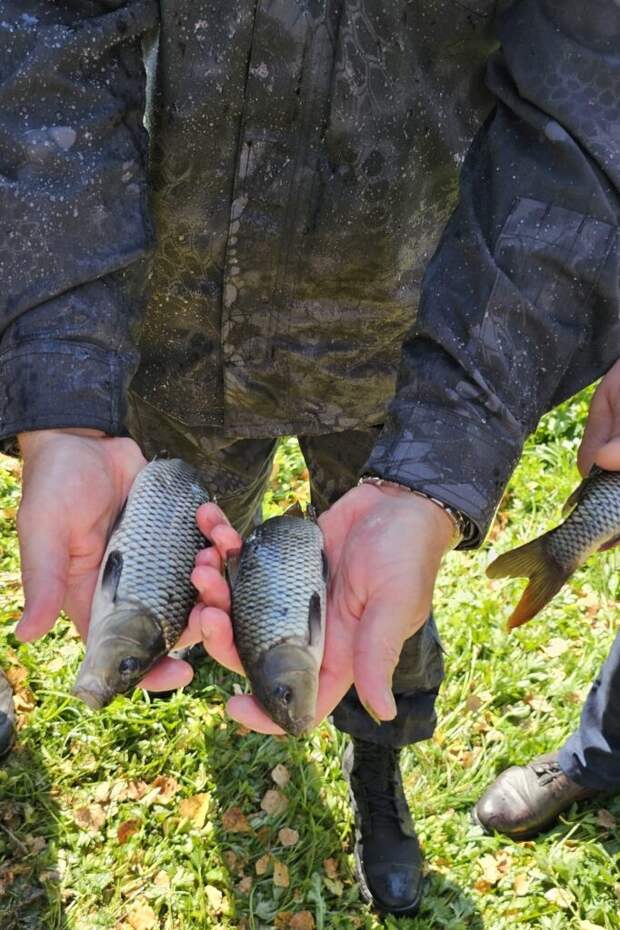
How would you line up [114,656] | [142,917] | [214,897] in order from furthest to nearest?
[214,897], [142,917], [114,656]

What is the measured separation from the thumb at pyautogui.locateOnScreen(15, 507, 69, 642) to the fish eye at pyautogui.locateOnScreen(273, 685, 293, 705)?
55 centimetres

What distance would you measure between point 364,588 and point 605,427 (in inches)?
43.9

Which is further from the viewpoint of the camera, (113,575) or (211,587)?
(211,587)

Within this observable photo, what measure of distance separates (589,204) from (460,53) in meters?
0.55

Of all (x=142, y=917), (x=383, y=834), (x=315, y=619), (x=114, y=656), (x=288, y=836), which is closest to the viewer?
(x=114, y=656)

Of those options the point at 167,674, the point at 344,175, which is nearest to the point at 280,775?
the point at 167,674

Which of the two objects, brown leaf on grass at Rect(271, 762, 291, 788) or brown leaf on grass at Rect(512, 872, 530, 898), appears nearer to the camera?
brown leaf on grass at Rect(512, 872, 530, 898)

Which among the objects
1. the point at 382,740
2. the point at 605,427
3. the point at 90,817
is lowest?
the point at 90,817

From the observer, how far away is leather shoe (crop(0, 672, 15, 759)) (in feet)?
13.5

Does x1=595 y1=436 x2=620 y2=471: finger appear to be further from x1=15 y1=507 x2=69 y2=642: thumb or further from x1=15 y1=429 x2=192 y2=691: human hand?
x1=15 y1=507 x2=69 y2=642: thumb

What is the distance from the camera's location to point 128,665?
2.29 m

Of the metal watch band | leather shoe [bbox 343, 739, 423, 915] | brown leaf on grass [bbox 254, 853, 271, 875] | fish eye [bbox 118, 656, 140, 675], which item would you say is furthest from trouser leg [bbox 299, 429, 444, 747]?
fish eye [bbox 118, 656, 140, 675]

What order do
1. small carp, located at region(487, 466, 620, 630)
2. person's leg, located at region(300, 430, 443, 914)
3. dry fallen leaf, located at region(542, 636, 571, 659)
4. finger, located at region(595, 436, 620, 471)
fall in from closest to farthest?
finger, located at region(595, 436, 620, 471), small carp, located at region(487, 466, 620, 630), person's leg, located at region(300, 430, 443, 914), dry fallen leaf, located at region(542, 636, 571, 659)

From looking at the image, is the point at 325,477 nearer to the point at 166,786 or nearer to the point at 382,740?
the point at 382,740
